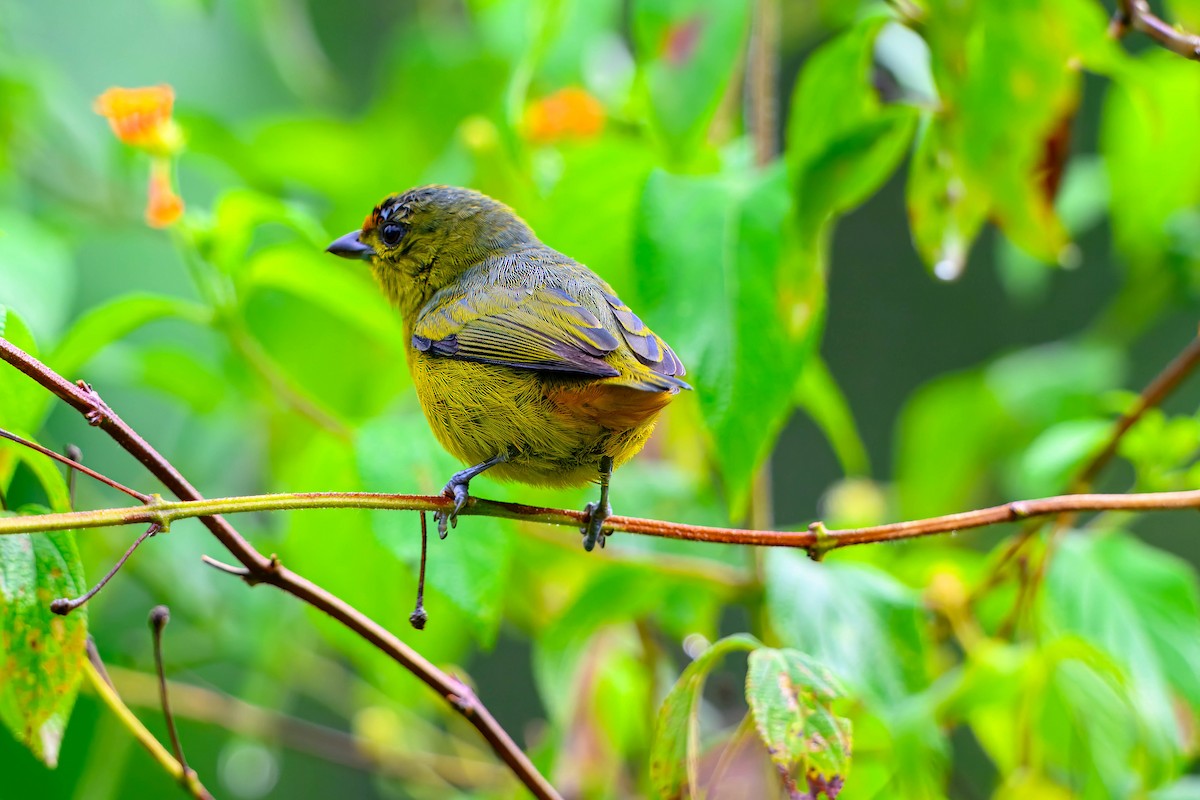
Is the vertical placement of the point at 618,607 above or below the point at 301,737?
above

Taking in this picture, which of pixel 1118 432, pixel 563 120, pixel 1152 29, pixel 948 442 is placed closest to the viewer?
pixel 1152 29

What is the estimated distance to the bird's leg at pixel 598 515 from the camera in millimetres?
1586

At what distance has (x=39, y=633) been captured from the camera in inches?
48.0

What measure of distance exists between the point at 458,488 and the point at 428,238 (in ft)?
3.04

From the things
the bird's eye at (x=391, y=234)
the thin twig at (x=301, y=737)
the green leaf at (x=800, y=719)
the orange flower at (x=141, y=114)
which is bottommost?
the thin twig at (x=301, y=737)

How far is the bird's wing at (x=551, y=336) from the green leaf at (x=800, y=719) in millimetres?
477

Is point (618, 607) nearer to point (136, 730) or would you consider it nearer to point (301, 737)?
point (136, 730)

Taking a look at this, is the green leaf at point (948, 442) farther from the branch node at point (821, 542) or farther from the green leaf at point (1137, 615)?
the branch node at point (821, 542)

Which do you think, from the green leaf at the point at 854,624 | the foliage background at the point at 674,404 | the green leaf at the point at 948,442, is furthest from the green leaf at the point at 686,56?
the green leaf at the point at 948,442

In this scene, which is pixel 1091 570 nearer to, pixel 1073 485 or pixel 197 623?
pixel 1073 485

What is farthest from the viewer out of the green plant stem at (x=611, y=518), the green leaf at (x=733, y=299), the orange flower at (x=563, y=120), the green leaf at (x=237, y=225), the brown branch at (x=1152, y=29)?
the orange flower at (x=563, y=120)

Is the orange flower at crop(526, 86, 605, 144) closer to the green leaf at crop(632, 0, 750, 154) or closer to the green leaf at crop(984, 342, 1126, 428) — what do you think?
the green leaf at crop(632, 0, 750, 154)

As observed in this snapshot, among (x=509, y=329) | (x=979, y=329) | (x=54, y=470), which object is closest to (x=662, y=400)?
(x=509, y=329)

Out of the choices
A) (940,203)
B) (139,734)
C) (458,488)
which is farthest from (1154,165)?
(139,734)
